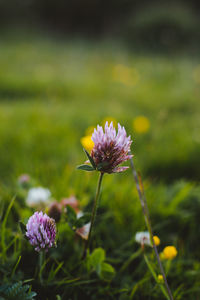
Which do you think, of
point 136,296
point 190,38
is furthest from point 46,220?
point 190,38

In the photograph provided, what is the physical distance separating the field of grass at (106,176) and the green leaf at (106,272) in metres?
0.03

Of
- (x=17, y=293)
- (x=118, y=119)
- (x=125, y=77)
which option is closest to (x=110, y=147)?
(x=17, y=293)

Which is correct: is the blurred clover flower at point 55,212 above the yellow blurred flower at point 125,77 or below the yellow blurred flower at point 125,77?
below

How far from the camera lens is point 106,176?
1909 mm

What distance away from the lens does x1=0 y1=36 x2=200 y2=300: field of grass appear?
1.14 metres

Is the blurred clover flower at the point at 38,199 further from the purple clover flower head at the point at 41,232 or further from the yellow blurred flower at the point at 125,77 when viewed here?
the yellow blurred flower at the point at 125,77

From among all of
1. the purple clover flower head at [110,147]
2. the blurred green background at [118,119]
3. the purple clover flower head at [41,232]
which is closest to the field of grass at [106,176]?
the blurred green background at [118,119]

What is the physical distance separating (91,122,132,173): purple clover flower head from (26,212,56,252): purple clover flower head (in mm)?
209

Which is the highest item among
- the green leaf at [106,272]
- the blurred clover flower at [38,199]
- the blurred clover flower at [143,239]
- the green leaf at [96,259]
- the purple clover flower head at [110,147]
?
the blurred clover flower at [38,199]

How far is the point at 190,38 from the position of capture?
884 centimetres

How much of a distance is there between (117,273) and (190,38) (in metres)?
8.99

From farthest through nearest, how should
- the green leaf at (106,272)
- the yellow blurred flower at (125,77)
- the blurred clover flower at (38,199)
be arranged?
the yellow blurred flower at (125,77), the blurred clover flower at (38,199), the green leaf at (106,272)

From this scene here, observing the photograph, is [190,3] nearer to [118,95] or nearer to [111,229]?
[118,95]

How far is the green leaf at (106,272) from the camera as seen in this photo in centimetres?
110
